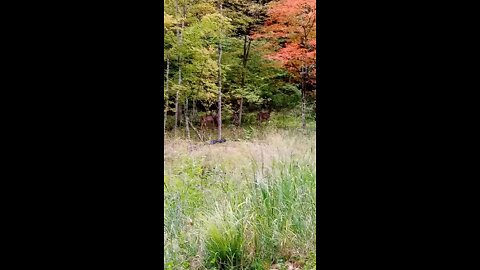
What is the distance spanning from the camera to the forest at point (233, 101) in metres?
3.61

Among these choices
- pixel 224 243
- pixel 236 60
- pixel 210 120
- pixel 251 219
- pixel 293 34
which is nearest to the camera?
pixel 224 243

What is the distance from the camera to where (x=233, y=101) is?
6.46 m

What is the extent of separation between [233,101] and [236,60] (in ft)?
1.91

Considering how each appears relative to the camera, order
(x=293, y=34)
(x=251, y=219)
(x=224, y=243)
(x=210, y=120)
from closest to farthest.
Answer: (x=224, y=243) < (x=251, y=219) < (x=293, y=34) < (x=210, y=120)

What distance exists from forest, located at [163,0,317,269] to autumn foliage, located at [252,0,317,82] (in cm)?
1

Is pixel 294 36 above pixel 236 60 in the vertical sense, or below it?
above

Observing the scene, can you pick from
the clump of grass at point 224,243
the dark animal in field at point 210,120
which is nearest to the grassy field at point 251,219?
the clump of grass at point 224,243

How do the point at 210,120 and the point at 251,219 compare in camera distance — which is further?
the point at 210,120

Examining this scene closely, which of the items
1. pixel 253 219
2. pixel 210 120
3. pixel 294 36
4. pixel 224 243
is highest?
pixel 294 36

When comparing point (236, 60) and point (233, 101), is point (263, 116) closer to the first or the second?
point (233, 101)

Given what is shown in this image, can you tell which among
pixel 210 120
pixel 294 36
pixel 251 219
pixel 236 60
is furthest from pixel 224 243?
pixel 236 60

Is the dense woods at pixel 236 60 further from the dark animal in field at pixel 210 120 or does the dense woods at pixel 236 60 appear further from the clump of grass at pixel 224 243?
the clump of grass at pixel 224 243

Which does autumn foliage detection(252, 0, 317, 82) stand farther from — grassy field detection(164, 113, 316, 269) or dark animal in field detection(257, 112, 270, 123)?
grassy field detection(164, 113, 316, 269)
